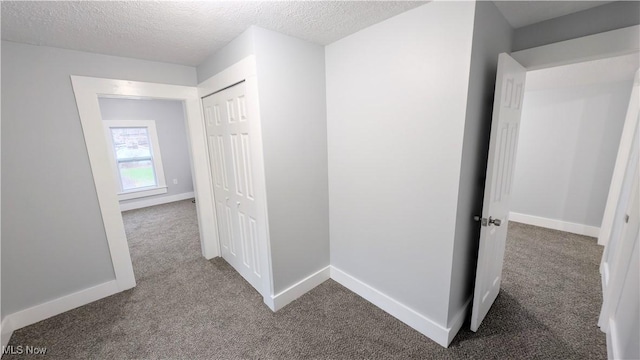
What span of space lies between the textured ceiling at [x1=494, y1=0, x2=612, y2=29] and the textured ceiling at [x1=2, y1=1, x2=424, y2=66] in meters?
0.61

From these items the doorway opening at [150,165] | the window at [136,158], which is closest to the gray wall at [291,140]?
the doorway opening at [150,165]

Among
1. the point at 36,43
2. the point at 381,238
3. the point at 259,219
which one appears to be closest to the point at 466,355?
the point at 381,238

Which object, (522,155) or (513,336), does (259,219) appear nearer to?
(513,336)

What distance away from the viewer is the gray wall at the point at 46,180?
176 cm

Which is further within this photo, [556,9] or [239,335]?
[239,335]

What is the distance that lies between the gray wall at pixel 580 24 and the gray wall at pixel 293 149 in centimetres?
155

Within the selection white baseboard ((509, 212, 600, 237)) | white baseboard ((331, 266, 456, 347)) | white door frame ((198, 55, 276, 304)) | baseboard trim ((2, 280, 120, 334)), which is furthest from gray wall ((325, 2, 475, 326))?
white baseboard ((509, 212, 600, 237))

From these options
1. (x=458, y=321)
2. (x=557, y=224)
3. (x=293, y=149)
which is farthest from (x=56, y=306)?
(x=557, y=224)

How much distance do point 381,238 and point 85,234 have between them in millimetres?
2601

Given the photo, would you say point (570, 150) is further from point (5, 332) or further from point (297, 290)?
point (5, 332)

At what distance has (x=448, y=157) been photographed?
146cm

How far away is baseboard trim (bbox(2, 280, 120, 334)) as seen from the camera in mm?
1870

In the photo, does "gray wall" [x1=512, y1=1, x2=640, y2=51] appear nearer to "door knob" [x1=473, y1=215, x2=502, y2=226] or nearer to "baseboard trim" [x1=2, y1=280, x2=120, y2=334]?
"door knob" [x1=473, y1=215, x2=502, y2=226]

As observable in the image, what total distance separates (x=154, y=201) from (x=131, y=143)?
4.23ft
